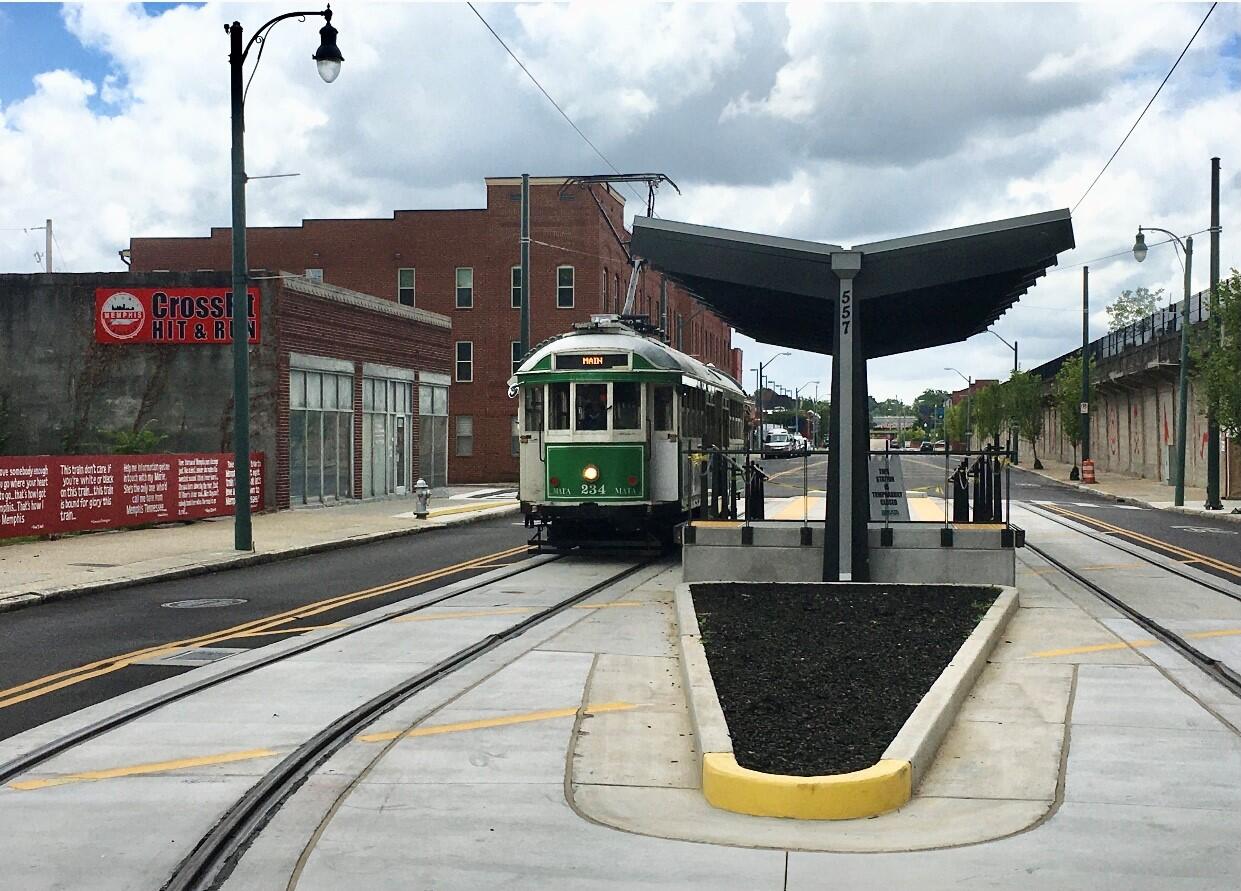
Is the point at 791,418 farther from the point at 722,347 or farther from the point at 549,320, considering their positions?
the point at 549,320

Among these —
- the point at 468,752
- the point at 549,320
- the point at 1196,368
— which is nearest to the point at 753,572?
the point at 468,752

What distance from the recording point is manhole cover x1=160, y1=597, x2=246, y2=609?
615 inches

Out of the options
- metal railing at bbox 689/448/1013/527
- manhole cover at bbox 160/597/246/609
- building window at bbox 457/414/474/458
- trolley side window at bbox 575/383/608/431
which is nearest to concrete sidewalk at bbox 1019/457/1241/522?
metal railing at bbox 689/448/1013/527

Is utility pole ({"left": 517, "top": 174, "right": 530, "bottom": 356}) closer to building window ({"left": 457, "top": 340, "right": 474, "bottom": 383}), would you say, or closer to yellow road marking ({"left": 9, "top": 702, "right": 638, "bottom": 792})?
building window ({"left": 457, "top": 340, "right": 474, "bottom": 383})

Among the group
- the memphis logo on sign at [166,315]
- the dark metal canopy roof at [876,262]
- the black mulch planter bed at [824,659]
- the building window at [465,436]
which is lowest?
the black mulch planter bed at [824,659]

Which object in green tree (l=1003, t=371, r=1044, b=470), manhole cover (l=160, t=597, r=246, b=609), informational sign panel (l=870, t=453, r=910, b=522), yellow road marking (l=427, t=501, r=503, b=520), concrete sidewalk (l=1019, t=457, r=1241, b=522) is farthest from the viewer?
green tree (l=1003, t=371, r=1044, b=470)

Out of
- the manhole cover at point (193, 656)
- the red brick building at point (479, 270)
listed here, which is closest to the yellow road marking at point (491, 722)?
the manhole cover at point (193, 656)

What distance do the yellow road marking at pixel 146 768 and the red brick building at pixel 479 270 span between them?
49225mm

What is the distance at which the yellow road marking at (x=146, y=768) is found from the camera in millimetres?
7449

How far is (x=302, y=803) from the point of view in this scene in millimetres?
7051

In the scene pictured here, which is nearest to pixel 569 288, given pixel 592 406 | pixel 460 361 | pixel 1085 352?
pixel 460 361

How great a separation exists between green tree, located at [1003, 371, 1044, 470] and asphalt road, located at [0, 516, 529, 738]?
57401 mm

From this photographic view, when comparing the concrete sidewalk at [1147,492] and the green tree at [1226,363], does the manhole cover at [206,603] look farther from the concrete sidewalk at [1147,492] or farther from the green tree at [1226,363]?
the green tree at [1226,363]

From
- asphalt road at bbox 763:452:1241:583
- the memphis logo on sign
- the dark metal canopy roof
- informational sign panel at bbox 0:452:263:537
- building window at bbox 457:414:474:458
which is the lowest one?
asphalt road at bbox 763:452:1241:583
